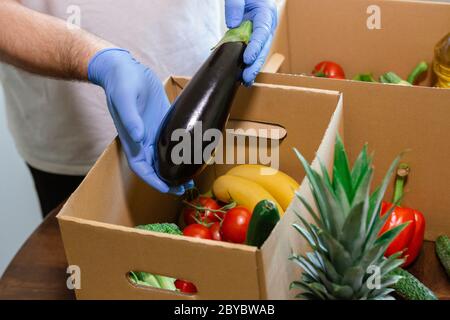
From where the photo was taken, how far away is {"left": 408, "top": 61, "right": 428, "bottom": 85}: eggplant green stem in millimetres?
1351

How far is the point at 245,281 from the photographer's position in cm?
79

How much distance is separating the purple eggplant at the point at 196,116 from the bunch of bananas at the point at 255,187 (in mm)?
106

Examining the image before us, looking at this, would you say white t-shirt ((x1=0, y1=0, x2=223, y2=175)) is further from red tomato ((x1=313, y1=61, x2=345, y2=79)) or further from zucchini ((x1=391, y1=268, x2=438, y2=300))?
zucchini ((x1=391, y1=268, x2=438, y2=300))

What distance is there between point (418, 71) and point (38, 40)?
29.3 inches

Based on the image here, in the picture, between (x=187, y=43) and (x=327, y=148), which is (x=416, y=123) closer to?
(x=327, y=148)

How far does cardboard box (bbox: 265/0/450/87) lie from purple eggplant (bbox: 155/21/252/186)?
26cm

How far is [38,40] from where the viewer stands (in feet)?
3.75

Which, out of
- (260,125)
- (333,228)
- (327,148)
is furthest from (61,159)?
(333,228)

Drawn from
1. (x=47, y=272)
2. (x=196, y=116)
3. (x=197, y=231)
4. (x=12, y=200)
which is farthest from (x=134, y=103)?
(x=12, y=200)

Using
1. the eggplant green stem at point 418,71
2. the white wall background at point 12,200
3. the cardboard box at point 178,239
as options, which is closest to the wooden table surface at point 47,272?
the cardboard box at point 178,239

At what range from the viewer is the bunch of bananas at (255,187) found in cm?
108

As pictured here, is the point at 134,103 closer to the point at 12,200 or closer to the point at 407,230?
the point at 407,230

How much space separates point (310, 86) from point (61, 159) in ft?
1.95
